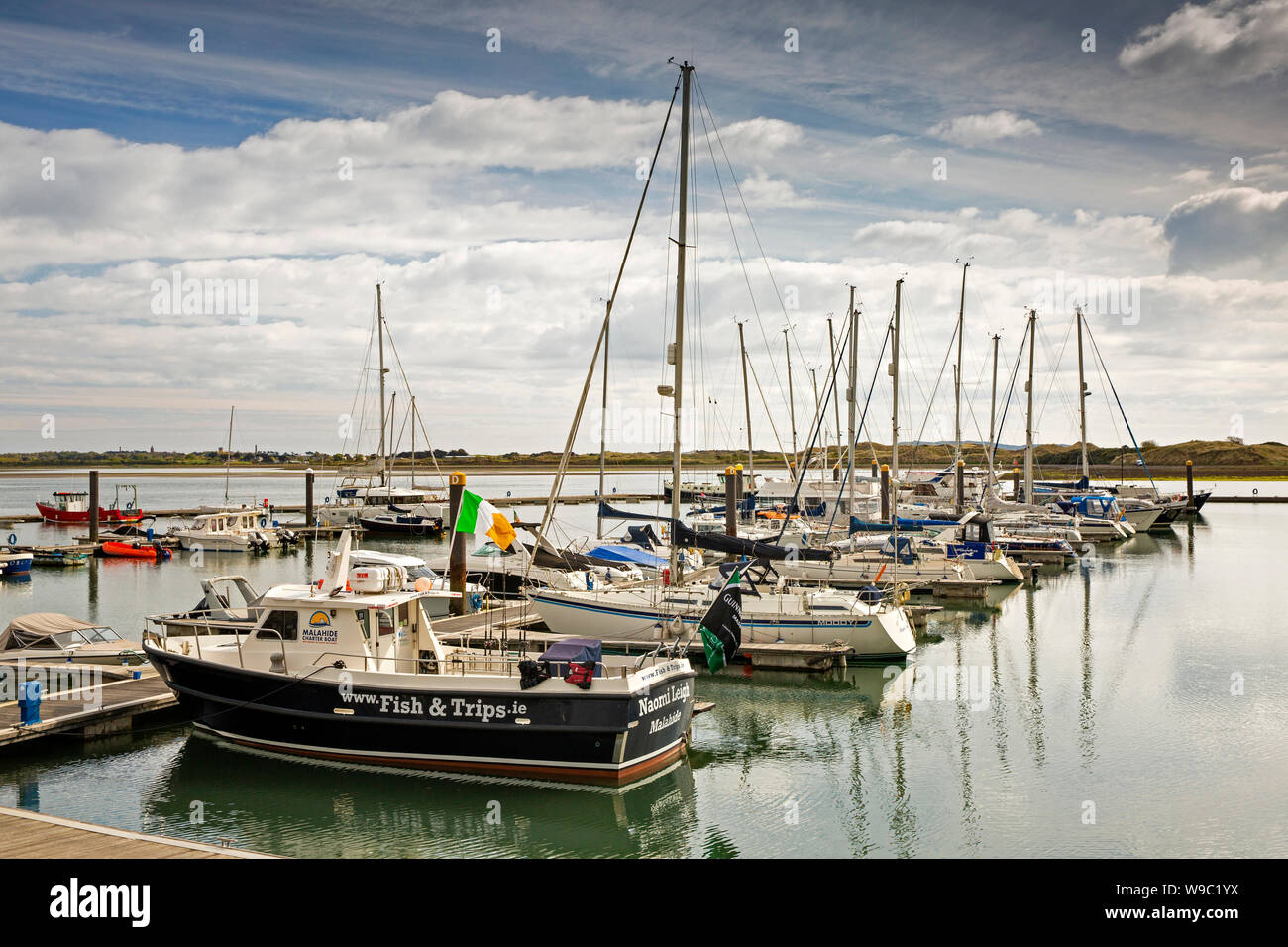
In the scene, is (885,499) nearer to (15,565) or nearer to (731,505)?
(731,505)

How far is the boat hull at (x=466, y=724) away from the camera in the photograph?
15430mm

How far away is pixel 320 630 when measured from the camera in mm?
Result: 16719

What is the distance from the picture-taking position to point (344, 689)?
1616cm

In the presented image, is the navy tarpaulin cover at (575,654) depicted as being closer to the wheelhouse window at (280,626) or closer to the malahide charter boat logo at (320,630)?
the malahide charter boat logo at (320,630)

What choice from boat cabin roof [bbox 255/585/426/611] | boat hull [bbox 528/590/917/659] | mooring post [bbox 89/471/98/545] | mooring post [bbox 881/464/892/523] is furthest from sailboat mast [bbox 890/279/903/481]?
mooring post [bbox 89/471/98/545]

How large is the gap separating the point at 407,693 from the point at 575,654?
286cm

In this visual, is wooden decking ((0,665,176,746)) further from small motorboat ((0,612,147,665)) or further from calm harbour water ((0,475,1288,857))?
small motorboat ((0,612,147,665))

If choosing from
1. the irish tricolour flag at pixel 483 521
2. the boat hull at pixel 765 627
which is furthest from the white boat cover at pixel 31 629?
the boat hull at pixel 765 627

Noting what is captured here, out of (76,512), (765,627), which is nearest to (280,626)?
(765,627)

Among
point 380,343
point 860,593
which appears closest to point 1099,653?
point 860,593

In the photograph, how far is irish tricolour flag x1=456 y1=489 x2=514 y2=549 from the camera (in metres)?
20.1

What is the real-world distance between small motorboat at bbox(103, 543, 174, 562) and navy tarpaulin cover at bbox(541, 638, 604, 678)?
40.0m

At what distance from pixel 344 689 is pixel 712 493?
7124 cm
